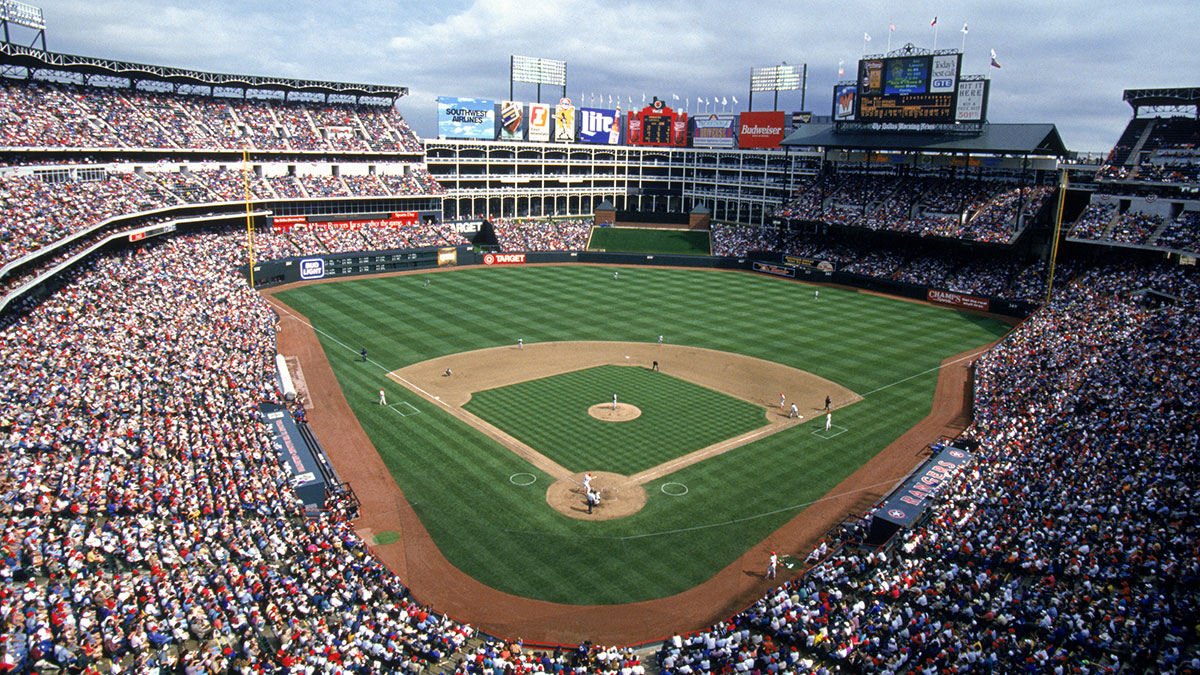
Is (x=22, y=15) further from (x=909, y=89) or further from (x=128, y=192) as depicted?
(x=909, y=89)

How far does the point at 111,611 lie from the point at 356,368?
91.0 feet

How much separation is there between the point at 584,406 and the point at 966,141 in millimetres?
51203

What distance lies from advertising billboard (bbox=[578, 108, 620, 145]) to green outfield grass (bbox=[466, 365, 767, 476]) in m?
69.0

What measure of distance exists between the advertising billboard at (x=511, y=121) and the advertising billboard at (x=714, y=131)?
26276mm

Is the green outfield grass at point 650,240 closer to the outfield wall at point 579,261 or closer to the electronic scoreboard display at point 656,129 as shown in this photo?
the outfield wall at point 579,261

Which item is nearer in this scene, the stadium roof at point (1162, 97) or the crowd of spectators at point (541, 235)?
the stadium roof at point (1162, 97)

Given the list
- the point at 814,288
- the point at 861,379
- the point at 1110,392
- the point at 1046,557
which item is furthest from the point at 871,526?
the point at 814,288

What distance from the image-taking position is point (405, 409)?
122 feet

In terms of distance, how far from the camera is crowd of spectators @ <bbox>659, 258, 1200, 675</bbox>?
17.3 metres

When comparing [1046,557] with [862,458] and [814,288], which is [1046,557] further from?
[814,288]

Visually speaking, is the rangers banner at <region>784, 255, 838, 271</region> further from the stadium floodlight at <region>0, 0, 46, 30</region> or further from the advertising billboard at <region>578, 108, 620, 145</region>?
the stadium floodlight at <region>0, 0, 46, 30</region>

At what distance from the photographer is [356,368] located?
4378cm

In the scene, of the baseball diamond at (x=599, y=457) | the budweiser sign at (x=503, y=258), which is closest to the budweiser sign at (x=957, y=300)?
the baseball diamond at (x=599, y=457)

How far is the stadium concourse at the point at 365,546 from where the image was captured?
55.4 feet
